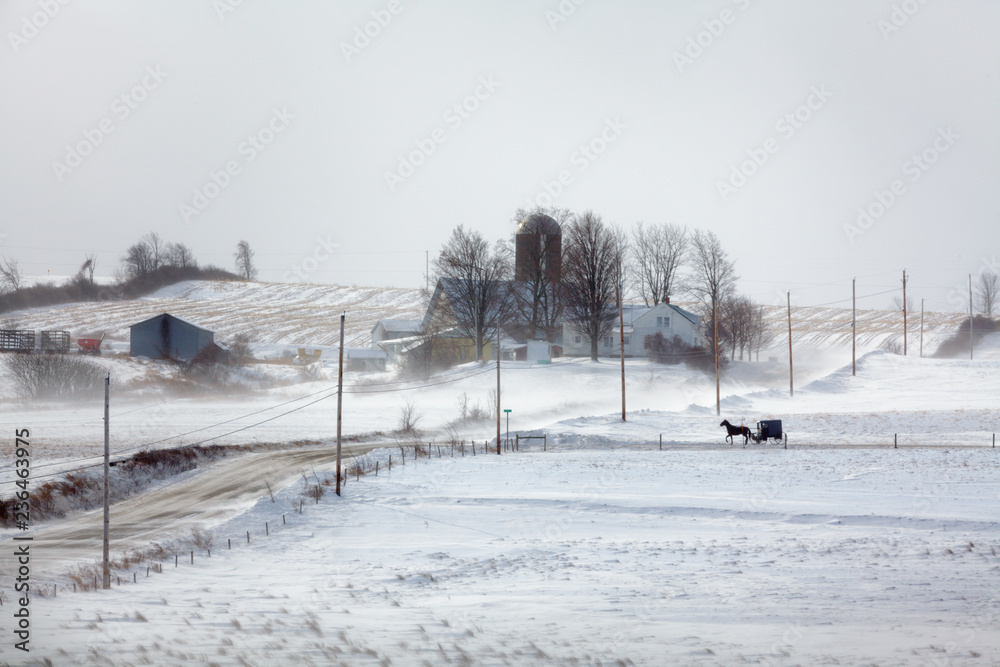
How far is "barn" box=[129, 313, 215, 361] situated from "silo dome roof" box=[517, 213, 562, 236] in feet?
118

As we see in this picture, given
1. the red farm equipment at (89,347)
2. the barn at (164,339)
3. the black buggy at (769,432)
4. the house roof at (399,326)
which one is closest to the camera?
the black buggy at (769,432)

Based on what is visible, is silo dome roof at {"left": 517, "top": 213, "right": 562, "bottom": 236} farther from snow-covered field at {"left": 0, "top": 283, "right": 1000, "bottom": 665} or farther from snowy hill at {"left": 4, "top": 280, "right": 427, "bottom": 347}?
snow-covered field at {"left": 0, "top": 283, "right": 1000, "bottom": 665}

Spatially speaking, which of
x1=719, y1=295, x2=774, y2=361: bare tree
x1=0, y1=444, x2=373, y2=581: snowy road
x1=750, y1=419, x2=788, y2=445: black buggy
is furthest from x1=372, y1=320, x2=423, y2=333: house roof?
x1=750, y1=419, x2=788, y2=445: black buggy

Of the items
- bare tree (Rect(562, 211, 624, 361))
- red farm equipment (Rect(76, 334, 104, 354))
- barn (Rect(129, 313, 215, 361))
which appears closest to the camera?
red farm equipment (Rect(76, 334, 104, 354))

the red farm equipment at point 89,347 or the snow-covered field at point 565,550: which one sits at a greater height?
the red farm equipment at point 89,347

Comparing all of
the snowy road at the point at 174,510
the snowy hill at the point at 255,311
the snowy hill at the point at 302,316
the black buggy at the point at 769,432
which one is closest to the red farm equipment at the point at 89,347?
the snowy hill at the point at 302,316

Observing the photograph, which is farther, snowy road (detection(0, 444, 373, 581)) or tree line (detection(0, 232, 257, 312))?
tree line (detection(0, 232, 257, 312))

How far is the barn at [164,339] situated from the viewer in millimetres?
70688

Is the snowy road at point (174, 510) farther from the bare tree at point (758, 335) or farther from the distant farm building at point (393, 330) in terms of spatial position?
the bare tree at point (758, 335)

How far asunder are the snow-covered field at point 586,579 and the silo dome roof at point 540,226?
2244 inches

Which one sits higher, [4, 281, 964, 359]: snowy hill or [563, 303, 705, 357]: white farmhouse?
[4, 281, 964, 359]: snowy hill

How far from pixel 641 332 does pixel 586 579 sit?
65802 mm

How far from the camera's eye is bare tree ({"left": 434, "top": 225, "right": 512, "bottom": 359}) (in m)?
76.2

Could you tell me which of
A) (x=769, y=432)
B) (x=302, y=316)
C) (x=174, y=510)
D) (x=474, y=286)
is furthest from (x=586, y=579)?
(x=302, y=316)
